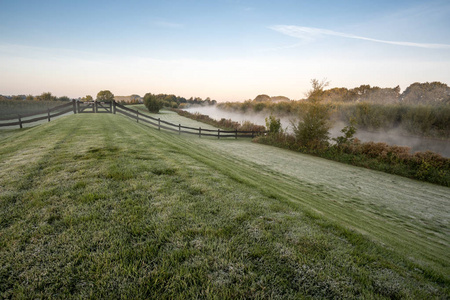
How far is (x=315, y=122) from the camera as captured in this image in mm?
18328

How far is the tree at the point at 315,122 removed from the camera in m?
17.9

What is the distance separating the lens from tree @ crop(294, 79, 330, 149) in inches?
704

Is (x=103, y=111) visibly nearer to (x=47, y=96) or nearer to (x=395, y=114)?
(x=395, y=114)

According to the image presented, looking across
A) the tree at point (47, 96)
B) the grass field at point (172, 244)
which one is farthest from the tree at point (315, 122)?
the tree at point (47, 96)

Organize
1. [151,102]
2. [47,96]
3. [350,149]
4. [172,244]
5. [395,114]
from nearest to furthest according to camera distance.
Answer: [172,244]
[350,149]
[395,114]
[151,102]
[47,96]

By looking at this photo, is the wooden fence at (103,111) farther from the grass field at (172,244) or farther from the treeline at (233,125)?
the grass field at (172,244)

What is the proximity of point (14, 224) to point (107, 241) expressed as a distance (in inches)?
60.3

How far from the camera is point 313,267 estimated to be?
7.75ft

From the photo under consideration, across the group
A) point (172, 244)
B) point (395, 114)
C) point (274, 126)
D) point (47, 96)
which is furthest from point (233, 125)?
point (47, 96)

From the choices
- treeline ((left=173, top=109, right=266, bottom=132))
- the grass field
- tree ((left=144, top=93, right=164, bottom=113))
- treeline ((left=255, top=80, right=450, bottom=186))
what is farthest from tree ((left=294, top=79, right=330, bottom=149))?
tree ((left=144, top=93, right=164, bottom=113))

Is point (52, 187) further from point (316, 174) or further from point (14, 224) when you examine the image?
point (316, 174)

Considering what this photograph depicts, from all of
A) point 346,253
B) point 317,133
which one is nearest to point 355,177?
point 317,133

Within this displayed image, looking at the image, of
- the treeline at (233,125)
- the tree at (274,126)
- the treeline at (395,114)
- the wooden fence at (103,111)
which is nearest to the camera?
the wooden fence at (103,111)

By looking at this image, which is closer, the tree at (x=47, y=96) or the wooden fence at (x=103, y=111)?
the wooden fence at (x=103, y=111)
